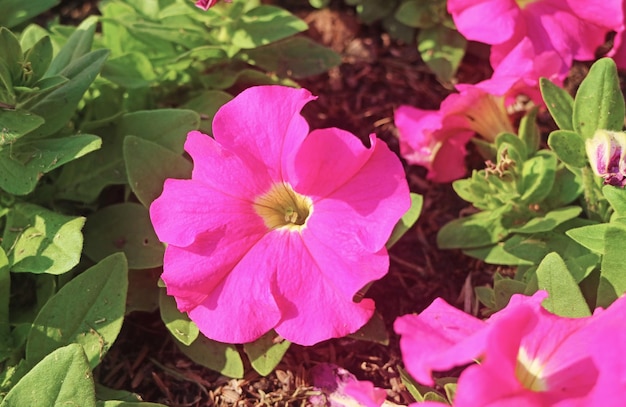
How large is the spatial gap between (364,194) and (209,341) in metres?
0.59

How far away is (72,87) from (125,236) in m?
0.41

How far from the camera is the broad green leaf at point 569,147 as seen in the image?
69.7 inches

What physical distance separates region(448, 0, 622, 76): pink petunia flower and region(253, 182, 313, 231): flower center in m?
0.71

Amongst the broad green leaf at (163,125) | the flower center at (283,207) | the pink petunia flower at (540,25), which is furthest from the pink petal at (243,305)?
the pink petunia flower at (540,25)

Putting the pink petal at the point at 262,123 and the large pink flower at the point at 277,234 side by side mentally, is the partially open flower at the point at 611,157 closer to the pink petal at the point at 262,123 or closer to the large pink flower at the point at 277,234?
the large pink flower at the point at 277,234

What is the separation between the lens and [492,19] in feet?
6.66

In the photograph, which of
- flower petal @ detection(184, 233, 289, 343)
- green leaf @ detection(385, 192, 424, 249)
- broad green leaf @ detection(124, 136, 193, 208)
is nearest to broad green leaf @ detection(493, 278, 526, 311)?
green leaf @ detection(385, 192, 424, 249)

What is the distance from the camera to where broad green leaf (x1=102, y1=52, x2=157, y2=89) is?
211cm

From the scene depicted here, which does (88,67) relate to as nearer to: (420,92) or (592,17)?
(420,92)

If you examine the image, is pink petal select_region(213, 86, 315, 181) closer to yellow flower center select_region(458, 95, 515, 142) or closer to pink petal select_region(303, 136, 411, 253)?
pink petal select_region(303, 136, 411, 253)

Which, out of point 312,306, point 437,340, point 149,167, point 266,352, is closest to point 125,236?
point 149,167

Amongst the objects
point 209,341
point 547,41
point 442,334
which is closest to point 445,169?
point 547,41

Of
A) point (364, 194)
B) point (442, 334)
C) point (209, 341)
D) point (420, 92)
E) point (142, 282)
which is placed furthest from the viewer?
point (420, 92)

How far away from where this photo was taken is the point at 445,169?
2.21m
